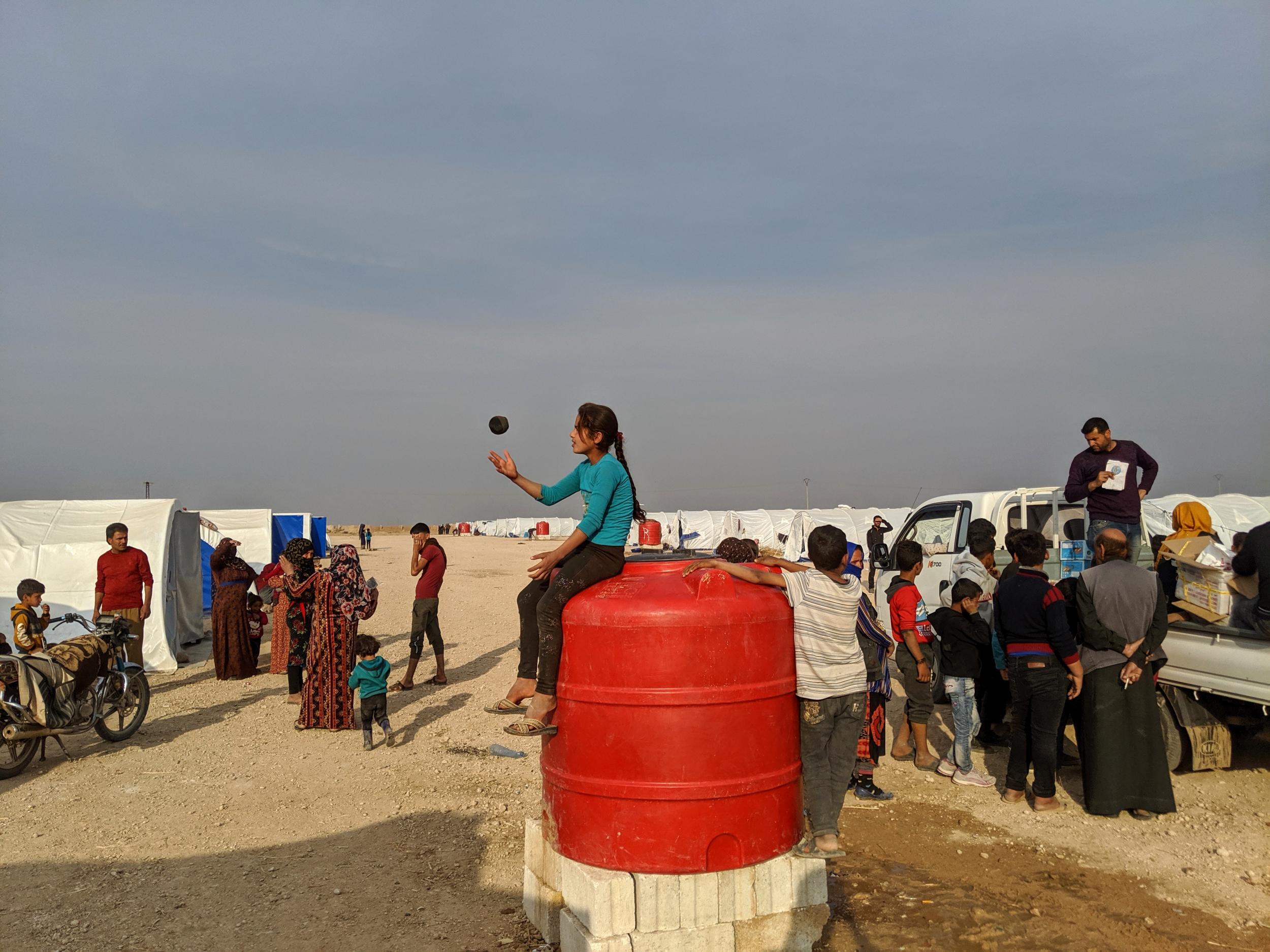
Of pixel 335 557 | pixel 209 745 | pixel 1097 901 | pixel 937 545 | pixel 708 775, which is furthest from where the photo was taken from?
Result: pixel 937 545

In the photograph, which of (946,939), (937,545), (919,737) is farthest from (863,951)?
(937,545)

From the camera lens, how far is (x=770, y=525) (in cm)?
3547

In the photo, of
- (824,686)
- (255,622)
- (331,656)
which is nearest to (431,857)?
(824,686)

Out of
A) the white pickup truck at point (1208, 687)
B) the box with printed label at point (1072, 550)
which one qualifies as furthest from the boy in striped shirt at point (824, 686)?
the box with printed label at point (1072, 550)

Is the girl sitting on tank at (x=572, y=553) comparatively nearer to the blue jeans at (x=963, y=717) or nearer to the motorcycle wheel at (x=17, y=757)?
the blue jeans at (x=963, y=717)

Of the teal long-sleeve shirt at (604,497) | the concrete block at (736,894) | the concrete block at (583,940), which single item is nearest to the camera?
the concrete block at (583,940)

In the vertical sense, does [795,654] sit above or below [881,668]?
above

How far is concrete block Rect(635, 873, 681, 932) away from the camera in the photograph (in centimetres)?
385

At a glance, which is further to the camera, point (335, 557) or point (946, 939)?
point (335, 557)

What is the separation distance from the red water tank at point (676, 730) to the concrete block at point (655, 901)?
0.15 feet

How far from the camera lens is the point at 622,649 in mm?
3875

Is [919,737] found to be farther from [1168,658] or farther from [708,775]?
[708,775]

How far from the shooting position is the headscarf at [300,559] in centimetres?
920

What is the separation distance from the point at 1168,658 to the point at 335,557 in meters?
7.52
